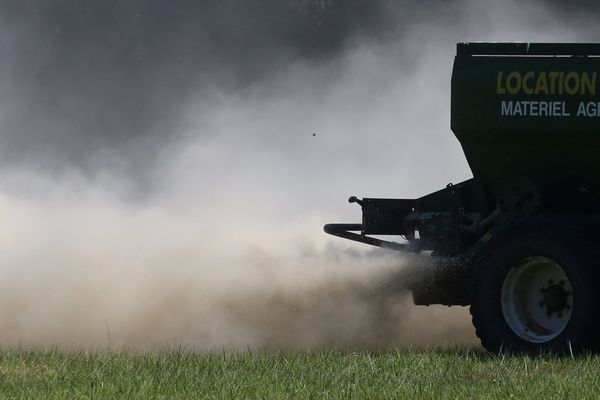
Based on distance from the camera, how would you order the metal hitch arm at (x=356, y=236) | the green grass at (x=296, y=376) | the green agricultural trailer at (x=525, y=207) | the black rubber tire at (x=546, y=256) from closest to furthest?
the green grass at (x=296, y=376) → the black rubber tire at (x=546, y=256) → the green agricultural trailer at (x=525, y=207) → the metal hitch arm at (x=356, y=236)

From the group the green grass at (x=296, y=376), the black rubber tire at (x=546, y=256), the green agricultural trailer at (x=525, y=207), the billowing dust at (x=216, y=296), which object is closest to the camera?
the green grass at (x=296, y=376)

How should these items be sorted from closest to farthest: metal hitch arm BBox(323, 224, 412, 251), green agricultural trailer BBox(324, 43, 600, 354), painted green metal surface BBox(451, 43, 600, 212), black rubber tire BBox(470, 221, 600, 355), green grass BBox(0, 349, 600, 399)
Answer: green grass BBox(0, 349, 600, 399), black rubber tire BBox(470, 221, 600, 355), green agricultural trailer BBox(324, 43, 600, 354), painted green metal surface BBox(451, 43, 600, 212), metal hitch arm BBox(323, 224, 412, 251)

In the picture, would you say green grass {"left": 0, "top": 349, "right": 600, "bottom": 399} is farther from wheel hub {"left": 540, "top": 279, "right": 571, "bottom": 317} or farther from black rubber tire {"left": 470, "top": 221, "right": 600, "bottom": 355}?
wheel hub {"left": 540, "top": 279, "right": 571, "bottom": 317}

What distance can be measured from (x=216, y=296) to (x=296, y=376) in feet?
12.8

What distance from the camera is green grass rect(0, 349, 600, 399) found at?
882 centimetres

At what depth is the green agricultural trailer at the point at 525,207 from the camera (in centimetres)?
1103

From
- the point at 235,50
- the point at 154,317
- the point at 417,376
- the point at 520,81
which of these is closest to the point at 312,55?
the point at 235,50

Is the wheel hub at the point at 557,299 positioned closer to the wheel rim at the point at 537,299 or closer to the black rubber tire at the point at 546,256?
the wheel rim at the point at 537,299

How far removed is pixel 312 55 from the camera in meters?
25.5

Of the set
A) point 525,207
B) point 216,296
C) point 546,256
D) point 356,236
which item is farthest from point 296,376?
point 216,296

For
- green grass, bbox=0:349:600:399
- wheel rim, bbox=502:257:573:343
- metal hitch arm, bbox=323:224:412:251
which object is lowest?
green grass, bbox=0:349:600:399

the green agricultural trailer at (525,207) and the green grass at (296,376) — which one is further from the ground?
the green agricultural trailer at (525,207)

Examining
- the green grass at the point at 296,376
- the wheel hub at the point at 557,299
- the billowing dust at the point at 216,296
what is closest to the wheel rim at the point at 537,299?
the wheel hub at the point at 557,299

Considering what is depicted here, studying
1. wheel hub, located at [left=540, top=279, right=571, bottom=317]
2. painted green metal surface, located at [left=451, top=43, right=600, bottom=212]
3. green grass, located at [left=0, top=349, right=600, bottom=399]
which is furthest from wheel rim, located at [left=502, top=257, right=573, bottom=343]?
painted green metal surface, located at [left=451, top=43, right=600, bottom=212]
